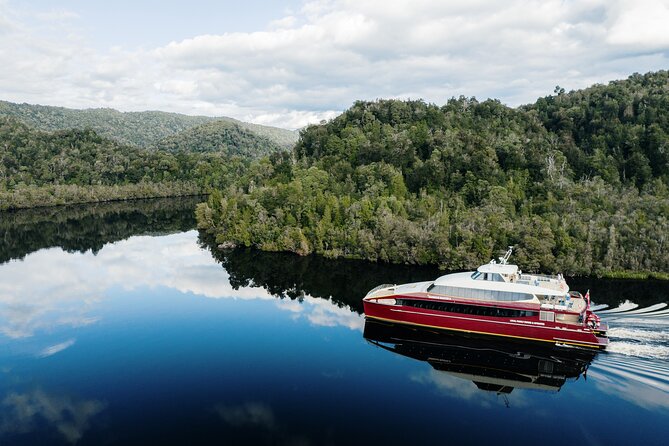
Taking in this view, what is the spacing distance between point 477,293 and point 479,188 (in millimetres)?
48419

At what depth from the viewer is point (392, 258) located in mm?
75125

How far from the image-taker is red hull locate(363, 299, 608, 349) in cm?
4069

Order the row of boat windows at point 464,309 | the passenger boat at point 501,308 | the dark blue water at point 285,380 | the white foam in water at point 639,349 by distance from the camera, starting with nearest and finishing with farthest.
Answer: the dark blue water at point 285,380 < the white foam in water at point 639,349 < the passenger boat at point 501,308 < the row of boat windows at point 464,309

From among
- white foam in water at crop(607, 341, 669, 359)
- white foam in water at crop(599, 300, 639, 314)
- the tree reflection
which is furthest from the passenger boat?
the tree reflection

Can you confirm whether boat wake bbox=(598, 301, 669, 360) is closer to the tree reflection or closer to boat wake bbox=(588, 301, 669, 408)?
boat wake bbox=(588, 301, 669, 408)

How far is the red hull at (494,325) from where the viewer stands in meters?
40.7

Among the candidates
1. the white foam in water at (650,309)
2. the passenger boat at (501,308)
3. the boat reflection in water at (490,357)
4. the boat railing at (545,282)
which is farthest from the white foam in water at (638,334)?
the white foam in water at (650,309)

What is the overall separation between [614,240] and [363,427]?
52.0m

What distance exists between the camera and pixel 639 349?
3838 cm

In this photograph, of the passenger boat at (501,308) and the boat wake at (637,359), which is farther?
the passenger boat at (501,308)

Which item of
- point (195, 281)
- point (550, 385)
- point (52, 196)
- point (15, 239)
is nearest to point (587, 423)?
point (550, 385)

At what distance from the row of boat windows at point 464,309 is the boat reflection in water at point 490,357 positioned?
2760mm

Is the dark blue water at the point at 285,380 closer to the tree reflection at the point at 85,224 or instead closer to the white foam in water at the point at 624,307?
the white foam in water at the point at 624,307

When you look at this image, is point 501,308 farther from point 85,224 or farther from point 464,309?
point 85,224
